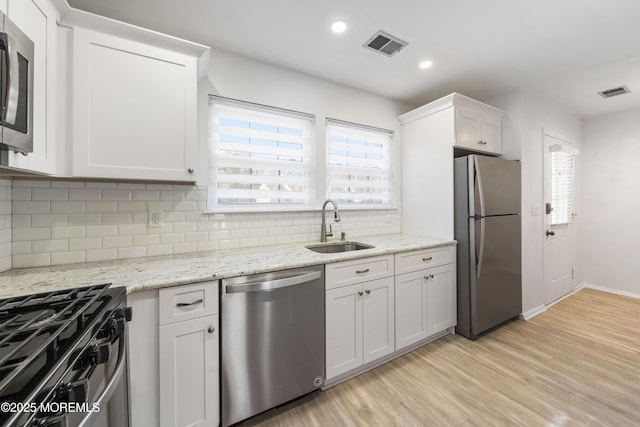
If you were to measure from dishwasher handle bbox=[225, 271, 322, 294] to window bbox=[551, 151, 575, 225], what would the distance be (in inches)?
135

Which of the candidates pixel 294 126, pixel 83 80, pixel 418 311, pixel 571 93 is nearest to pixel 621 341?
pixel 418 311

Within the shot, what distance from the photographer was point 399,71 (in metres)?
2.44

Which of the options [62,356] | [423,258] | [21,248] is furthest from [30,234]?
[423,258]

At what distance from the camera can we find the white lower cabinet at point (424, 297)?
7.07ft

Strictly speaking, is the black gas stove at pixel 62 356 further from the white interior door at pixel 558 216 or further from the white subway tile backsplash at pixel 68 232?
the white interior door at pixel 558 216

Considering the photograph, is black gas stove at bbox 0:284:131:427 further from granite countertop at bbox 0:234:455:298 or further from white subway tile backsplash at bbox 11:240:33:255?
white subway tile backsplash at bbox 11:240:33:255

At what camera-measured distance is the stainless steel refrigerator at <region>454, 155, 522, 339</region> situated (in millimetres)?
2420

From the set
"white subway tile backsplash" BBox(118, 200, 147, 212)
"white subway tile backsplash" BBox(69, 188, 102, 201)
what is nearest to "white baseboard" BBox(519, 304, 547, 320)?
"white subway tile backsplash" BBox(118, 200, 147, 212)

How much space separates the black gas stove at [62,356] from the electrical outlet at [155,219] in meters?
0.77

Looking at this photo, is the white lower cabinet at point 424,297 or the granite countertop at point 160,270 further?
the white lower cabinet at point 424,297

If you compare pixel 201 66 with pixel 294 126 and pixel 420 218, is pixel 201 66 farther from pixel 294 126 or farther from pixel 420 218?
pixel 420 218

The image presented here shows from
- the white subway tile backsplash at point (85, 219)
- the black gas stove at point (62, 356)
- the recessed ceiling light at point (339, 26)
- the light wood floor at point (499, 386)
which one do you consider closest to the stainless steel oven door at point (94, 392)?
the black gas stove at point (62, 356)

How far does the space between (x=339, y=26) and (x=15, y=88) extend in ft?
5.74

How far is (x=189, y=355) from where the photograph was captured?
1.33 meters
